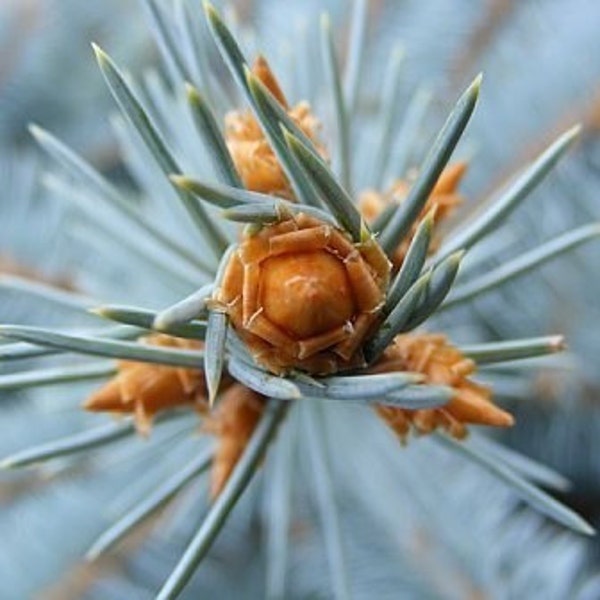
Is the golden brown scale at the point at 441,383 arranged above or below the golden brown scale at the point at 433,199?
below

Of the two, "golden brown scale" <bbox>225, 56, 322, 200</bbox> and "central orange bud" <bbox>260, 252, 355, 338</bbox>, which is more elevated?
"golden brown scale" <bbox>225, 56, 322, 200</bbox>

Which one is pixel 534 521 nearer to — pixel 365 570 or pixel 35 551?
pixel 365 570

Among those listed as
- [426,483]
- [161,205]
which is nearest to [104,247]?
[161,205]

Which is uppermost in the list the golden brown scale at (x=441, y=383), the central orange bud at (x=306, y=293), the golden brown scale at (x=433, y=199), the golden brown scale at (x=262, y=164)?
the golden brown scale at (x=262, y=164)
